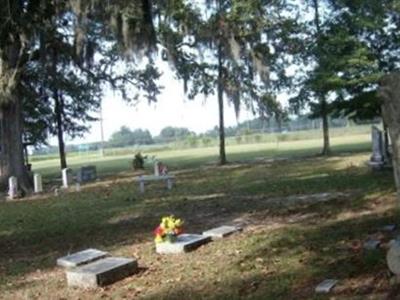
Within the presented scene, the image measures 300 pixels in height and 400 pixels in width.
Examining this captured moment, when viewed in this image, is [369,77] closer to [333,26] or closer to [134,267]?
[333,26]

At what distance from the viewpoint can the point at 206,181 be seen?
21219 mm

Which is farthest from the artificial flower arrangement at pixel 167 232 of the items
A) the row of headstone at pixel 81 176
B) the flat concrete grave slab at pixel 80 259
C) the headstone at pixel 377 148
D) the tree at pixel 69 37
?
the row of headstone at pixel 81 176

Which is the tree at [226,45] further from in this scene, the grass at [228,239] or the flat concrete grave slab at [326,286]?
the flat concrete grave slab at [326,286]

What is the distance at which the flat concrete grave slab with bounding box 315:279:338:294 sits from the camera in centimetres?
598

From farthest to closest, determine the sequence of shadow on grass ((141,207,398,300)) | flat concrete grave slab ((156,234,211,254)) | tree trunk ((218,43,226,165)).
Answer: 1. tree trunk ((218,43,226,165))
2. flat concrete grave slab ((156,234,211,254))
3. shadow on grass ((141,207,398,300))

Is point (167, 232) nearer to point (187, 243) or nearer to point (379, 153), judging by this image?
point (187, 243)

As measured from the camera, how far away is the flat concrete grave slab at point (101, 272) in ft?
23.9

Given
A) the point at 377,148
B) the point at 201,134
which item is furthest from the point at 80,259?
the point at 201,134

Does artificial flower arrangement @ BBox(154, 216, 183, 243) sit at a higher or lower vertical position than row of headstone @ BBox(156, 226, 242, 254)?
higher

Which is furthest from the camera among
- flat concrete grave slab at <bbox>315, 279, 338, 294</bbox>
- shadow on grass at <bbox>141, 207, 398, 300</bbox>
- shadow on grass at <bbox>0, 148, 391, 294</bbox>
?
shadow on grass at <bbox>0, 148, 391, 294</bbox>

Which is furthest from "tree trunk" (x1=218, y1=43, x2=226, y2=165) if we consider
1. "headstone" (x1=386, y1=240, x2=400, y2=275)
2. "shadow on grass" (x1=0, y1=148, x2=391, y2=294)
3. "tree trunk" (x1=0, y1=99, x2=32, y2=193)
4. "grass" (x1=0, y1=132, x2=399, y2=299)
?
"headstone" (x1=386, y1=240, x2=400, y2=275)

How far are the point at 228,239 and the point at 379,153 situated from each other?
9675mm

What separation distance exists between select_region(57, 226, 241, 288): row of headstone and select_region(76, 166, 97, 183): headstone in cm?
1695

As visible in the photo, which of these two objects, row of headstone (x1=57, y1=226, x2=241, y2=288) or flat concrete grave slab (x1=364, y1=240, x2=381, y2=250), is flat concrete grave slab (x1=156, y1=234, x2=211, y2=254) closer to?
row of headstone (x1=57, y1=226, x2=241, y2=288)
